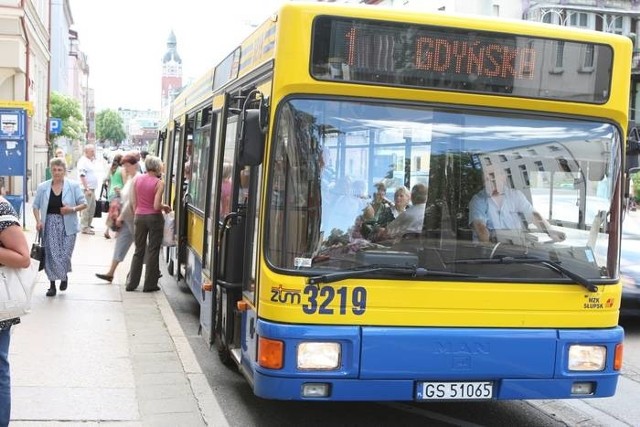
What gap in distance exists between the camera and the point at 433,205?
4.94 meters

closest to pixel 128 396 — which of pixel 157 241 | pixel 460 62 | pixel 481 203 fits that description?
pixel 481 203

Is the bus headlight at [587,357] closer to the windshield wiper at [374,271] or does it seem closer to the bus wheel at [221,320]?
the windshield wiper at [374,271]

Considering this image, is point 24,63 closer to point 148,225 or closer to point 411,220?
point 148,225

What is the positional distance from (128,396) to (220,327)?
0.91 m

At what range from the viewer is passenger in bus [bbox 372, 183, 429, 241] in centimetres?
489

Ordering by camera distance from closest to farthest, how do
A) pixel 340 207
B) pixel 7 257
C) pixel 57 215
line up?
pixel 7 257 → pixel 340 207 → pixel 57 215

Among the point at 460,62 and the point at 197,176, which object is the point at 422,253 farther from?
the point at 197,176

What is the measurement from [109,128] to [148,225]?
16458 cm

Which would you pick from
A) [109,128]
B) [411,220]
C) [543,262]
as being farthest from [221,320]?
[109,128]

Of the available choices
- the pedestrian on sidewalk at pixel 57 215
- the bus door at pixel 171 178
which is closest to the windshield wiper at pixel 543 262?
the pedestrian on sidewalk at pixel 57 215

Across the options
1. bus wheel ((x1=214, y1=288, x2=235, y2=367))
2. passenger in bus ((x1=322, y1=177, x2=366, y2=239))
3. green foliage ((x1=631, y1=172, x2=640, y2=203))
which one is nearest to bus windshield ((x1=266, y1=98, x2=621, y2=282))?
passenger in bus ((x1=322, y1=177, x2=366, y2=239))

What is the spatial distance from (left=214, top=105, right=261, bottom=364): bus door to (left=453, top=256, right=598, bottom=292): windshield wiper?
145cm

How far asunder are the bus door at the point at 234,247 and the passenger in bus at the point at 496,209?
144cm

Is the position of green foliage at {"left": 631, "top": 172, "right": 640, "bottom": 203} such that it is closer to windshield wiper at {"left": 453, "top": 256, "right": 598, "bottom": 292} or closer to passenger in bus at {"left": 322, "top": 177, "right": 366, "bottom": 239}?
windshield wiper at {"left": 453, "top": 256, "right": 598, "bottom": 292}
